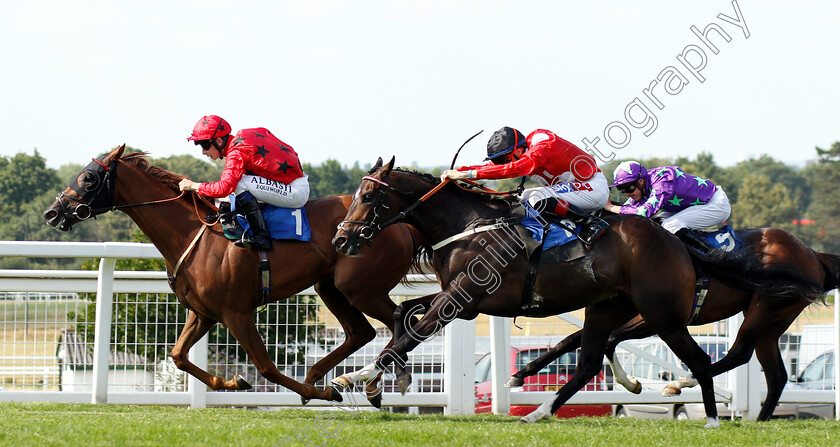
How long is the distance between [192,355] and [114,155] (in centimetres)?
195

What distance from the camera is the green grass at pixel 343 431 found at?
4828 mm

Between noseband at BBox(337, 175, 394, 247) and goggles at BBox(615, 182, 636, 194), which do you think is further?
goggles at BBox(615, 182, 636, 194)

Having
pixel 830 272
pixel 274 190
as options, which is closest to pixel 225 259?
pixel 274 190

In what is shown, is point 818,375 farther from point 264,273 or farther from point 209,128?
point 209,128

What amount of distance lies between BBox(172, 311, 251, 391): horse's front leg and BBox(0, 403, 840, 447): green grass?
0.73 ft

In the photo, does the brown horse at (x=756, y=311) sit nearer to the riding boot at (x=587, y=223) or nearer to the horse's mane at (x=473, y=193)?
the riding boot at (x=587, y=223)

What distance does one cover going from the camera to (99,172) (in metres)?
6.57

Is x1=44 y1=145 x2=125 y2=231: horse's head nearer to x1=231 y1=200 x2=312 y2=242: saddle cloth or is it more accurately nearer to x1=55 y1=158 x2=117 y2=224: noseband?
x1=55 y1=158 x2=117 y2=224: noseband

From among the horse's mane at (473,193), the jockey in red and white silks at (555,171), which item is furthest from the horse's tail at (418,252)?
the jockey in red and white silks at (555,171)

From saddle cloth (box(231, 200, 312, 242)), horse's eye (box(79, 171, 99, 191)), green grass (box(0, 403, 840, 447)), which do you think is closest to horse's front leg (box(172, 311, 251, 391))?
green grass (box(0, 403, 840, 447))

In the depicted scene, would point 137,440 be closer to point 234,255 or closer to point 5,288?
point 234,255

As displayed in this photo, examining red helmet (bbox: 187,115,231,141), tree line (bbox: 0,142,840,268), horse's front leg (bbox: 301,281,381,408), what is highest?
tree line (bbox: 0,142,840,268)

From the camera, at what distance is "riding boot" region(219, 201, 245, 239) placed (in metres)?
6.34

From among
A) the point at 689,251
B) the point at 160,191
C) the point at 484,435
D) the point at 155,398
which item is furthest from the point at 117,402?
the point at 689,251
